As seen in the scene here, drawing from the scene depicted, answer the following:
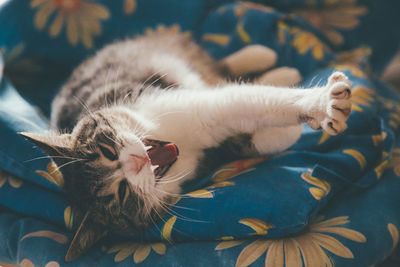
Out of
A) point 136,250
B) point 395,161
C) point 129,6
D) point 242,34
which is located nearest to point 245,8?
point 242,34

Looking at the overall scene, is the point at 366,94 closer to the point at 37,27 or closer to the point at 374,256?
the point at 374,256

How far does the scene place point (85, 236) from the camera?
73 cm

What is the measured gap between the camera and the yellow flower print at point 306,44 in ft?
4.17

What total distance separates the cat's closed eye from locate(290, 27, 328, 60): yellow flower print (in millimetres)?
899

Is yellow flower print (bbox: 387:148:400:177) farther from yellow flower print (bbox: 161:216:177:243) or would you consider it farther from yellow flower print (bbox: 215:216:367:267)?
yellow flower print (bbox: 161:216:177:243)

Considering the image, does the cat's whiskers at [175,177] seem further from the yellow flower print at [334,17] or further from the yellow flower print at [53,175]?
the yellow flower print at [334,17]

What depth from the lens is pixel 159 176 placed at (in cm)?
84

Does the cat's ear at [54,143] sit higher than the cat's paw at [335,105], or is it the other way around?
the cat's paw at [335,105]

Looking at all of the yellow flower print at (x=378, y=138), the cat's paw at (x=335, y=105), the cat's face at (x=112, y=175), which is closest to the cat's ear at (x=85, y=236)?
the cat's face at (x=112, y=175)

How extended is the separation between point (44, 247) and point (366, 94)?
1.06 metres

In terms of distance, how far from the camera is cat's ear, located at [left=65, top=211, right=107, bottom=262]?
28.0 inches

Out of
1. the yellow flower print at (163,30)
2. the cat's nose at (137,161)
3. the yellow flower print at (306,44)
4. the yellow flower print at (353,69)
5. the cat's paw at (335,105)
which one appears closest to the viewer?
the cat's paw at (335,105)

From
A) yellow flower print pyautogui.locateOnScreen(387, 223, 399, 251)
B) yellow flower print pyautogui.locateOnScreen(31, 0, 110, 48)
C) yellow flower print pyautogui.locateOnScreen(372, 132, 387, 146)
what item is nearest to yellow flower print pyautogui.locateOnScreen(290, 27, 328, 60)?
yellow flower print pyautogui.locateOnScreen(372, 132, 387, 146)

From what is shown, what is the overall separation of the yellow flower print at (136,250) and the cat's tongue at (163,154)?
0.20m
